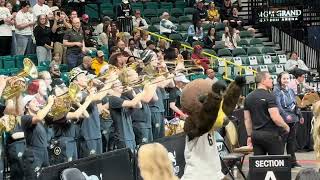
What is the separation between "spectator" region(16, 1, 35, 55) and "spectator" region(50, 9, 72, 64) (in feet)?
1.61

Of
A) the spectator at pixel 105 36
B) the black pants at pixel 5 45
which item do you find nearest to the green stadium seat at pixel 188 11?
the spectator at pixel 105 36

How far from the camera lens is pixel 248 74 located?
2164cm

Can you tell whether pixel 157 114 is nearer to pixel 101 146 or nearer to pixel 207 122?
pixel 101 146

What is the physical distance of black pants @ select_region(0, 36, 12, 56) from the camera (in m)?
17.6

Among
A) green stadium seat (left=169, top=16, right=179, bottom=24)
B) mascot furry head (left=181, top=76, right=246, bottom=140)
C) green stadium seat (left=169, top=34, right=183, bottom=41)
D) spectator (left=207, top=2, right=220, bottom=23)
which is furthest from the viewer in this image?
spectator (left=207, top=2, right=220, bottom=23)

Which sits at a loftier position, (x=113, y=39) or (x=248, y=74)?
(x=113, y=39)

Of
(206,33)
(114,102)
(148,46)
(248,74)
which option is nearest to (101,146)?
(114,102)

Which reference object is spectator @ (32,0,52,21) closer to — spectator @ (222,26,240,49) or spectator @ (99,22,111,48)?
spectator @ (99,22,111,48)

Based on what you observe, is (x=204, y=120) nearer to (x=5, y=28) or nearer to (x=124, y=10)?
(x=5, y=28)

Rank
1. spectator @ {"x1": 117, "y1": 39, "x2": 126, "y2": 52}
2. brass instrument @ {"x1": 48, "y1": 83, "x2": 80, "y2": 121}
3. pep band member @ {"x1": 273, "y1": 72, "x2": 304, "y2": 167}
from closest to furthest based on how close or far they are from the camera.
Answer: brass instrument @ {"x1": 48, "y1": 83, "x2": 80, "y2": 121} < pep band member @ {"x1": 273, "y1": 72, "x2": 304, "y2": 167} < spectator @ {"x1": 117, "y1": 39, "x2": 126, "y2": 52}

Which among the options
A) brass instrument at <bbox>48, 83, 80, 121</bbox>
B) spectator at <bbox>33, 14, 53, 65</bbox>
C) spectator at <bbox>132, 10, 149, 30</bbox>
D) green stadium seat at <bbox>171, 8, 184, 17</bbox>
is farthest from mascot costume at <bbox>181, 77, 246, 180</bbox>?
green stadium seat at <bbox>171, 8, 184, 17</bbox>

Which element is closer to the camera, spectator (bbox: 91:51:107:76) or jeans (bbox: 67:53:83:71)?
spectator (bbox: 91:51:107:76)

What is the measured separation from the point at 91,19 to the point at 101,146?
37.4ft

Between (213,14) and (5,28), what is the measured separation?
349 inches
